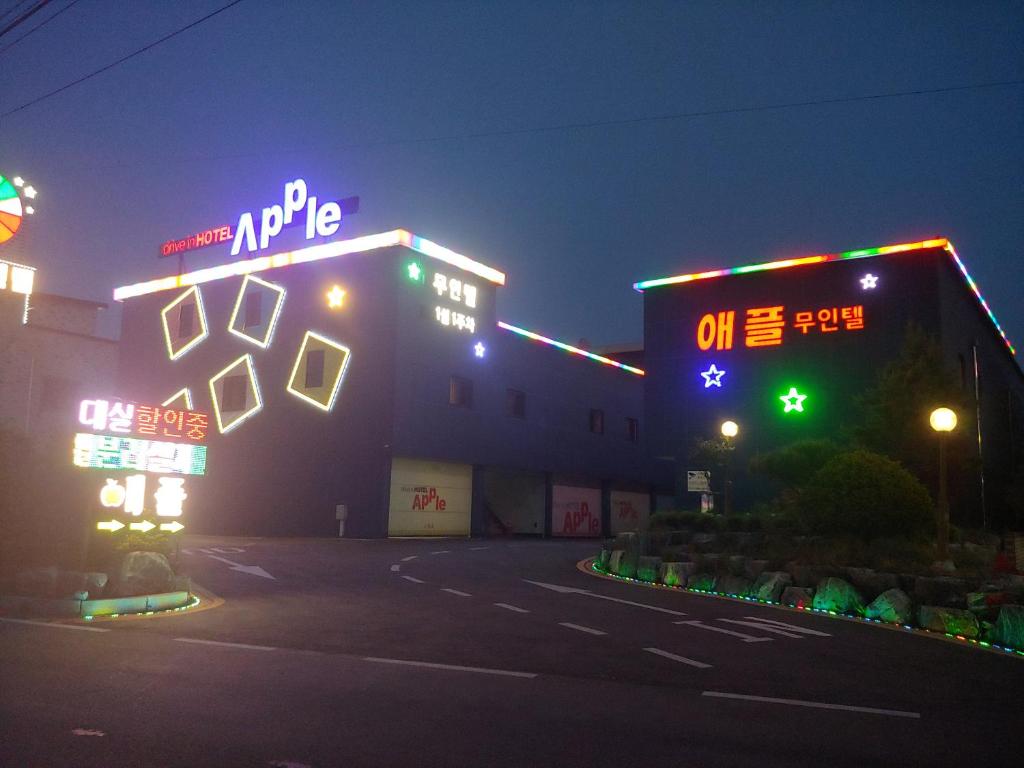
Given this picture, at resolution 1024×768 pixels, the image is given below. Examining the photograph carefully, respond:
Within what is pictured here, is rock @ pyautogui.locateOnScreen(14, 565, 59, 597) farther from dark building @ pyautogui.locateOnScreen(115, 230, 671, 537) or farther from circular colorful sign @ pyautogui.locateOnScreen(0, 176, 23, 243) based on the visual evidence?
dark building @ pyautogui.locateOnScreen(115, 230, 671, 537)

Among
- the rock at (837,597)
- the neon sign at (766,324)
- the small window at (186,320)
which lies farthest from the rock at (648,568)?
the small window at (186,320)

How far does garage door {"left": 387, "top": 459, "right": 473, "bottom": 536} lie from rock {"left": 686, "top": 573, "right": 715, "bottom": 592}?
17.3 m

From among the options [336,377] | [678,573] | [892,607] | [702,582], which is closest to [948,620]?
[892,607]

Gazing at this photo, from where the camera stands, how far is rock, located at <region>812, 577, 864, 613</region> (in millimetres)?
13977

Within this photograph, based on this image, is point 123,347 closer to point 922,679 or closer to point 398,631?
point 398,631

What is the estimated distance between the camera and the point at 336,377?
33.4 metres

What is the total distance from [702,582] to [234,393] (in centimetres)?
2529

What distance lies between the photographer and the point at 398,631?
11.0 meters

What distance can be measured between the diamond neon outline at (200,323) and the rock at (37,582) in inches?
1021

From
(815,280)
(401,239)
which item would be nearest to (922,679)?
(815,280)

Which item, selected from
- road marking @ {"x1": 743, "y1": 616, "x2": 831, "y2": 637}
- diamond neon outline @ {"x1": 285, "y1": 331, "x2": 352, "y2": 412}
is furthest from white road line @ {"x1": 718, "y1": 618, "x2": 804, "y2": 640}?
diamond neon outline @ {"x1": 285, "y1": 331, "x2": 352, "y2": 412}

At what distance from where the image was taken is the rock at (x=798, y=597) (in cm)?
1470

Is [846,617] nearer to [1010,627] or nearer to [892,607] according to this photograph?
[892,607]

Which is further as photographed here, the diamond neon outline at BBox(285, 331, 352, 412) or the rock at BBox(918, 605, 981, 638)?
the diamond neon outline at BBox(285, 331, 352, 412)
